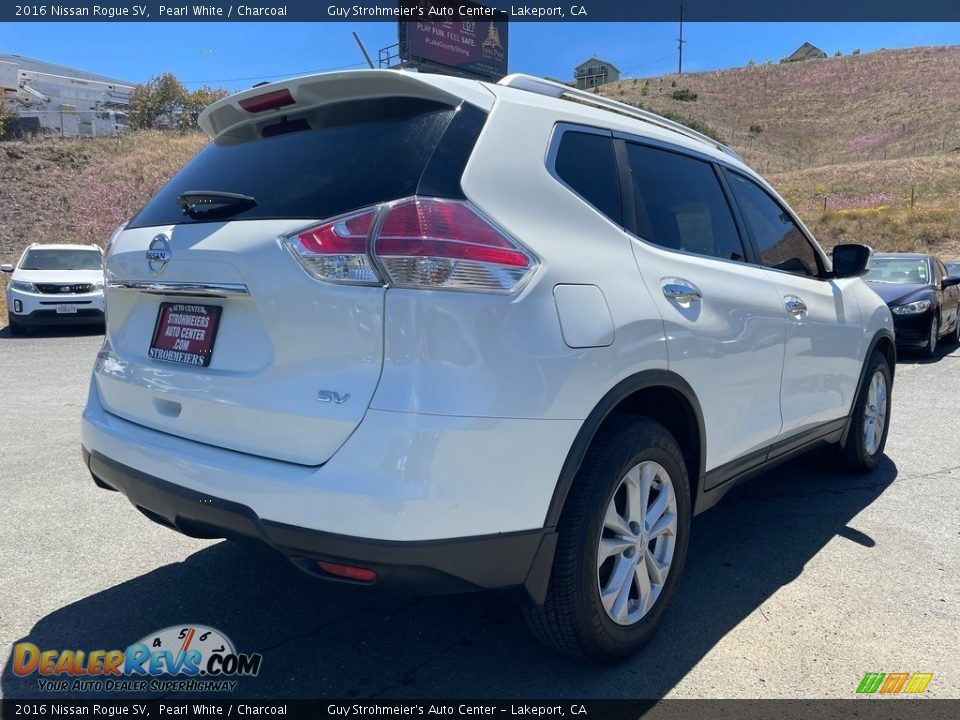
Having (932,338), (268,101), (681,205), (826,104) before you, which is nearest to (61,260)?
(268,101)

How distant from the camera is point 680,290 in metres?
2.85

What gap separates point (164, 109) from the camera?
1943 inches

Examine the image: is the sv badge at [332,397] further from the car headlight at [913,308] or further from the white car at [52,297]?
the white car at [52,297]

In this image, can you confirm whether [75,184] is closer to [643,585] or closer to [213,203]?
[213,203]

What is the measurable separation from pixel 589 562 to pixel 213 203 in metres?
1.73

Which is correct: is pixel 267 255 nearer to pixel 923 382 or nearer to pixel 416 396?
pixel 416 396

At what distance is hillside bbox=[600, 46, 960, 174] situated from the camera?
164 feet

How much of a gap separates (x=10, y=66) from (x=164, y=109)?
16.6 metres

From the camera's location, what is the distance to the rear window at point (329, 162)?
2.27 meters

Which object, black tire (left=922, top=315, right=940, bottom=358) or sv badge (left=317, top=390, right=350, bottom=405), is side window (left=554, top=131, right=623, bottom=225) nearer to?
sv badge (left=317, top=390, right=350, bottom=405)

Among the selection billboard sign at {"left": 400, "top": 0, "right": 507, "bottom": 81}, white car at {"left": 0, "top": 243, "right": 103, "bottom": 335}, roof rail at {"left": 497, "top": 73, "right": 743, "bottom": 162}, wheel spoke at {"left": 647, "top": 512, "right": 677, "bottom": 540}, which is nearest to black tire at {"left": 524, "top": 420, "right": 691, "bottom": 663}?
wheel spoke at {"left": 647, "top": 512, "right": 677, "bottom": 540}

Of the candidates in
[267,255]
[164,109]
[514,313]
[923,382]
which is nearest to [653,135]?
[514,313]

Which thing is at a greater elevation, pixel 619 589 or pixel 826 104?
pixel 826 104

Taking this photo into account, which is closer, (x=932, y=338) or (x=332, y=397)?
(x=332, y=397)
